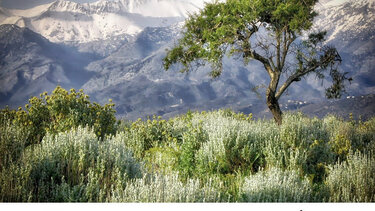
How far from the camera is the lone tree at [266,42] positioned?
9945 millimetres

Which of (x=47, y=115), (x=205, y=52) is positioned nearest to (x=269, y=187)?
(x=47, y=115)

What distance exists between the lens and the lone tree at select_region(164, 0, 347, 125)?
9.95m

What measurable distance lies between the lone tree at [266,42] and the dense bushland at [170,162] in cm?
252

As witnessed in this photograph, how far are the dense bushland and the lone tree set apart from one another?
99.1 inches

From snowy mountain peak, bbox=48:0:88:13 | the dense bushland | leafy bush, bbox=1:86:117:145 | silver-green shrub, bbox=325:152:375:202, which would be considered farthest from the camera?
snowy mountain peak, bbox=48:0:88:13

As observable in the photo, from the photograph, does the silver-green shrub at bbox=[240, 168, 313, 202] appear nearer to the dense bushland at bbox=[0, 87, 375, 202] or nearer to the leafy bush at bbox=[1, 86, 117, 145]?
the dense bushland at bbox=[0, 87, 375, 202]

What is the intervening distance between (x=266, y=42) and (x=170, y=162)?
258 inches

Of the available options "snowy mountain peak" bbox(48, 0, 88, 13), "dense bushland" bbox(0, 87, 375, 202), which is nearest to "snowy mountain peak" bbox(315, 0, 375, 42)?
"dense bushland" bbox(0, 87, 375, 202)

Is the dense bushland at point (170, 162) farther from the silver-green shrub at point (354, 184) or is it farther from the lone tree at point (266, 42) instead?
the lone tree at point (266, 42)

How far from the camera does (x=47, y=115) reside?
807cm

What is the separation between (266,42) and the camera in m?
10.6

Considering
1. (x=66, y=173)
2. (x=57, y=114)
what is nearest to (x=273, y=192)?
(x=66, y=173)
